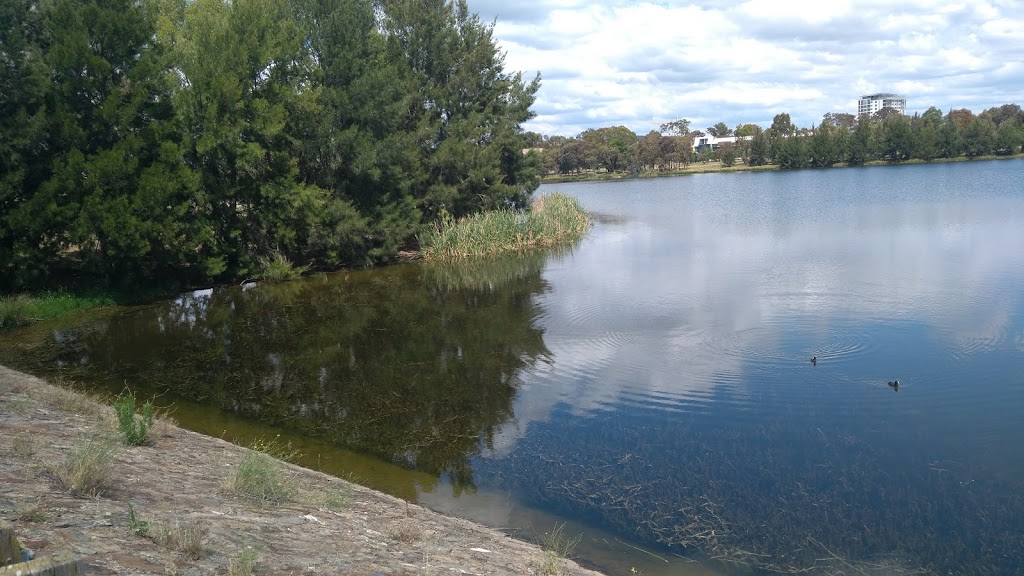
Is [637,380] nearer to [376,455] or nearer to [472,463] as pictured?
[472,463]

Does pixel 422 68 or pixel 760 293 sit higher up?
pixel 422 68

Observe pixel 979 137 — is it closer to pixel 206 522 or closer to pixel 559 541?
pixel 559 541

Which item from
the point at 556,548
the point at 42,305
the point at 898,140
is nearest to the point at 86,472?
the point at 556,548

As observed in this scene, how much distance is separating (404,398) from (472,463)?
322 centimetres

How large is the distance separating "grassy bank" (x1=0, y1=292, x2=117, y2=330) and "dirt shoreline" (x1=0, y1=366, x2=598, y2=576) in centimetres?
1242

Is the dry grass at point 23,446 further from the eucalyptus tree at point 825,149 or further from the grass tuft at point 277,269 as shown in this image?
the eucalyptus tree at point 825,149

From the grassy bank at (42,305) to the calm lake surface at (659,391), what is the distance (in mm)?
806

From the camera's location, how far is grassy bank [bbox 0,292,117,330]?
1972 cm

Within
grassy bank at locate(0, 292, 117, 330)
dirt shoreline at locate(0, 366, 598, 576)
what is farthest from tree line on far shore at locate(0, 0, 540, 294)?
dirt shoreline at locate(0, 366, 598, 576)

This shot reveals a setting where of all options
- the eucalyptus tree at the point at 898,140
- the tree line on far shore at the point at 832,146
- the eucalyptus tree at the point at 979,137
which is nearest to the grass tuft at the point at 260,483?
the tree line on far shore at the point at 832,146

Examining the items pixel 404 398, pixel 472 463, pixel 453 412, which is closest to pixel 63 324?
pixel 404 398

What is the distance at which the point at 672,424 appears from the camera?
36.6 feet

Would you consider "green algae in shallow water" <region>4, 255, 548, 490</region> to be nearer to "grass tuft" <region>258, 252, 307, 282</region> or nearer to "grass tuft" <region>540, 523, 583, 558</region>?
"grass tuft" <region>258, 252, 307, 282</region>

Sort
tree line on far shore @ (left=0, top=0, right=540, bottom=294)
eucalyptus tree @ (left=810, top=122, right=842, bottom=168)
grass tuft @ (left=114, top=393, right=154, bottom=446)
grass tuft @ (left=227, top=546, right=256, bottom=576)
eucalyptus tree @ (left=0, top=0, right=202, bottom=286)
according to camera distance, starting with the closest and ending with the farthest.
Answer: grass tuft @ (left=227, top=546, right=256, bottom=576), grass tuft @ (left=114, top=393, right=154, bottom=446), eucalyptus tree @ (left=0, top=0, right=202, bottom=286), tree line on far shore @ (left=0, top=0, right=540, bottom=294), eucalyptus tree @ (left=810, top=122, right=842, bottom=168)
